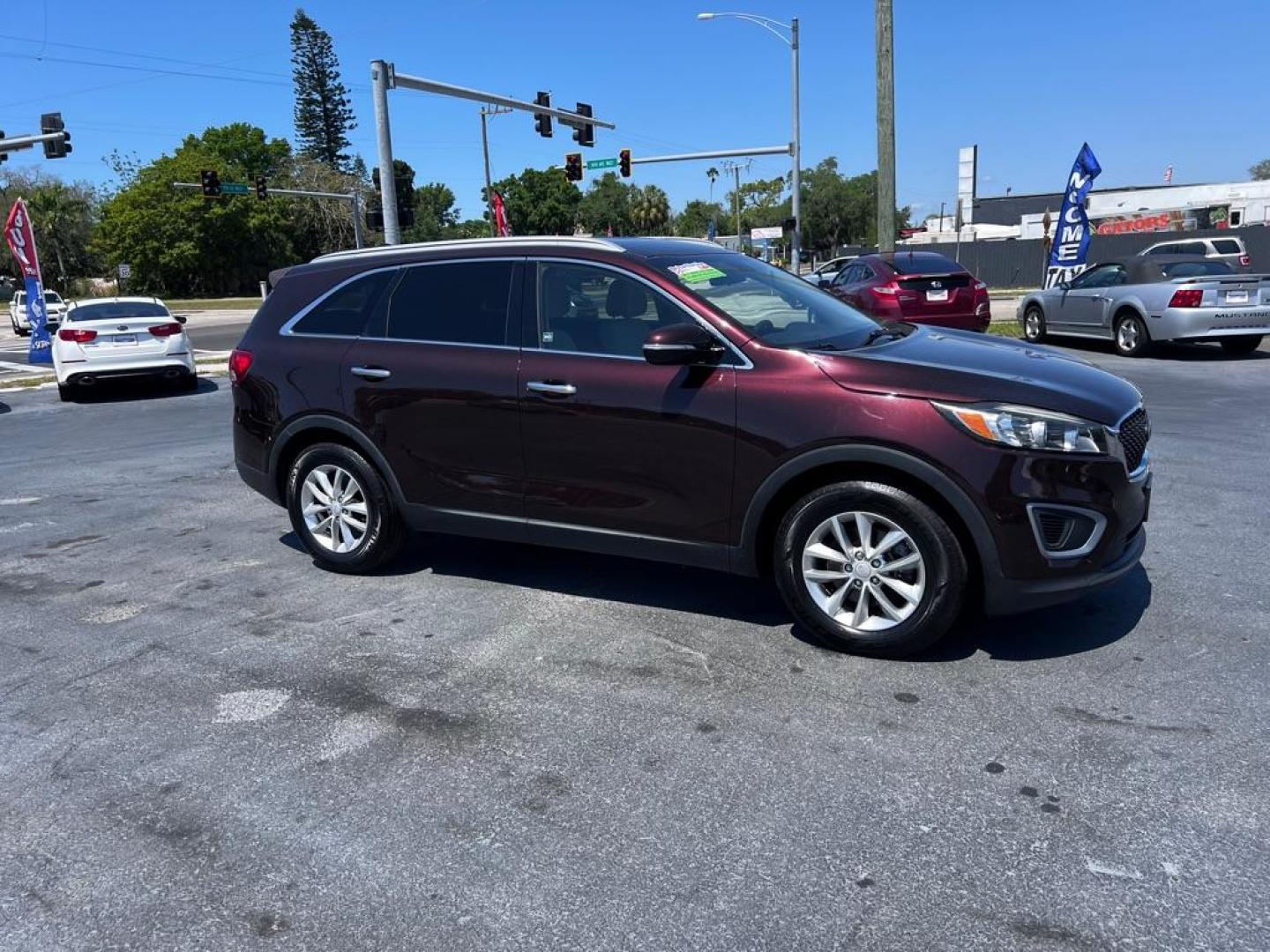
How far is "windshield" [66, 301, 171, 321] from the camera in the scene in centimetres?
1496

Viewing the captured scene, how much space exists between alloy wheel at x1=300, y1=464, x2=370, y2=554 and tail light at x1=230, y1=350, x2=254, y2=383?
784mm

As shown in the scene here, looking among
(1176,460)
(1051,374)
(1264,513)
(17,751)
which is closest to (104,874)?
(17,751)

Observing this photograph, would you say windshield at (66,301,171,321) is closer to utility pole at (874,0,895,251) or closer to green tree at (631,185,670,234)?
utility pole at (874,0,895,251)

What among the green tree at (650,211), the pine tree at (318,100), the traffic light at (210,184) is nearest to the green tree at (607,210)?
the green tree at (650,211)

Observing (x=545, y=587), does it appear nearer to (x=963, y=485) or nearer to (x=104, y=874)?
(x=963, y=485)

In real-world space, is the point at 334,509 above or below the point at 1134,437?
below

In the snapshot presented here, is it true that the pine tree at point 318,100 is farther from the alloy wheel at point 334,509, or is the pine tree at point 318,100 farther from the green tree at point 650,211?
the alloy wheel at point 334,509

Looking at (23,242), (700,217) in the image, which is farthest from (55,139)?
(700,217)

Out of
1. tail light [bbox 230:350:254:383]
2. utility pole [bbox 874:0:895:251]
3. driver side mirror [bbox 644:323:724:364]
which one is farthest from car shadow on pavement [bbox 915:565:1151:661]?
utility pole [bbox 874:0:895:251]

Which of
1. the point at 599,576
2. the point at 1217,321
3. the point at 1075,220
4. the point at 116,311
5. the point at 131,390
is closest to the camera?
the point at 599,576

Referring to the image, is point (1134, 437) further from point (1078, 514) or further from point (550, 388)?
point (550, 388)

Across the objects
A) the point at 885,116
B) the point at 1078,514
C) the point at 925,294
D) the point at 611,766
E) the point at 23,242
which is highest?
the point at 885,116

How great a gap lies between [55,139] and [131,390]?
45.3ft

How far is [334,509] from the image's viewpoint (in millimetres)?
5676
